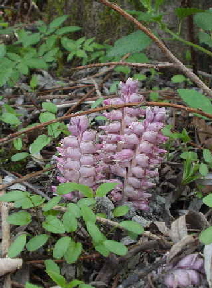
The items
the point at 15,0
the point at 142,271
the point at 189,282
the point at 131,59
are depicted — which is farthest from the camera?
the point at 15,0

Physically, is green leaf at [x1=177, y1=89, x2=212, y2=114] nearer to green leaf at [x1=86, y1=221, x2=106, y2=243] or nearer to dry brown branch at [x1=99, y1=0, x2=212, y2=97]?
dry brown branch at [x1=99, y1=0, x2=212, y2=97]

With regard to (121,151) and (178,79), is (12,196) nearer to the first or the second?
(121,151)

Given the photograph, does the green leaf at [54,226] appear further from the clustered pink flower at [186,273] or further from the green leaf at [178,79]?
the green leaf at [178,79]

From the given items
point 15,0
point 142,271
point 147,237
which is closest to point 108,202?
point 147,237

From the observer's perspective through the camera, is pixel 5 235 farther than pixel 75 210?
Yes

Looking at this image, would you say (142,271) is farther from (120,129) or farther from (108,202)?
(120,129)

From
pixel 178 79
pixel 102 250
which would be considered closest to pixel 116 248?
pixel 102 250
